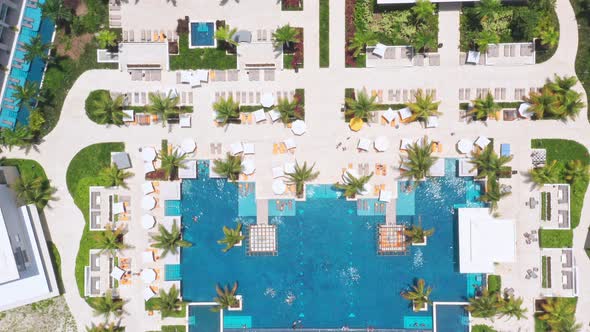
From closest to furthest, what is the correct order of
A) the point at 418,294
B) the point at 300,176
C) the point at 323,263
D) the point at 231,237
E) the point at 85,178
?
the point at 418,294, the point at 300,176, the point at 231,237, the point at 323,263, the point at 85,178

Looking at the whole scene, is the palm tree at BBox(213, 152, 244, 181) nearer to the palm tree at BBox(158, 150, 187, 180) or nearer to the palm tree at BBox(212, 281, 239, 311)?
the palm tree at BBox(158, 150, 187, 180)

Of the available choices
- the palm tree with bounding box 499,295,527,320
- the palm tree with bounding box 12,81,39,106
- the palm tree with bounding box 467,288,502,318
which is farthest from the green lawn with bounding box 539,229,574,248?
the palm tree with bounding box 12,81,39,106

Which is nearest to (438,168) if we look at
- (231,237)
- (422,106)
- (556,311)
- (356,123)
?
(422,106)

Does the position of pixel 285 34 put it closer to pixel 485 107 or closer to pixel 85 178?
pixel 485 107

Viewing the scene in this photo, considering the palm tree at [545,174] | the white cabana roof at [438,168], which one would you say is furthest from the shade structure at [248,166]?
the palm tree at [545,174]

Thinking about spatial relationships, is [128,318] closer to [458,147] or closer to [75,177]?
[75,177]

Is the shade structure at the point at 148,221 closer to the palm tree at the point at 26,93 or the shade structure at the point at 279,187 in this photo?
the shade structure at the point at 279,187
